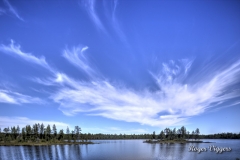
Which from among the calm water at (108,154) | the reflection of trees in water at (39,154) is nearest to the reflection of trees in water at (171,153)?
the calm water at (108,154)

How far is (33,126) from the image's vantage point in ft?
598

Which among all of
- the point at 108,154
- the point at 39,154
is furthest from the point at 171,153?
the point at 39,154

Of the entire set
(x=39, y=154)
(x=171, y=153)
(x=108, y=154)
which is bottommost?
(x=171, y=153)

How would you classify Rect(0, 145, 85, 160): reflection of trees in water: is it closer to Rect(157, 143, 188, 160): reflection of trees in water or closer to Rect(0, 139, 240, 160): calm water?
Rect(0, 139, 240, 160): calm water

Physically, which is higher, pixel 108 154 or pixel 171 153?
pixel 108 154

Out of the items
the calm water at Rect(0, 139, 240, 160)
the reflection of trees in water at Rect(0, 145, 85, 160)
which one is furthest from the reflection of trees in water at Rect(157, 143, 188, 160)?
the reflection of trees in water at Rect(0, 145, 85, 160)

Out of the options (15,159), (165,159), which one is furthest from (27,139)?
(165,159)

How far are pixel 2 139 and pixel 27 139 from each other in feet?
98.8

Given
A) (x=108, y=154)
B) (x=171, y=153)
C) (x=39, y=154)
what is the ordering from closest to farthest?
(x=39, y=154), (x=108, y=154), (x=171, y=153)

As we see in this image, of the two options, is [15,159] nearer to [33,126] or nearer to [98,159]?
[98,159]

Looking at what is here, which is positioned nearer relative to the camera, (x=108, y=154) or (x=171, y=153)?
(x=108, y=154)

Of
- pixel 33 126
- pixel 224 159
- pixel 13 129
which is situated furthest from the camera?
pixel 13 129

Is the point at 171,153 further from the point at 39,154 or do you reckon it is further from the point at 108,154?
the point at 39,154

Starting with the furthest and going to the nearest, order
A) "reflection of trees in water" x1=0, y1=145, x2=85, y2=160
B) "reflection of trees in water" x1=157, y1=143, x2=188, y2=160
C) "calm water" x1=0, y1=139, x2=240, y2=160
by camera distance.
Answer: "reflection of trees in water" x1=157, y1=143, x2=188, y2=160, "reflection of trees in water" x1=0, y1=145, x2=85, y2=160, "calm water" x1=0, y1=139, x2=240, y2=160
